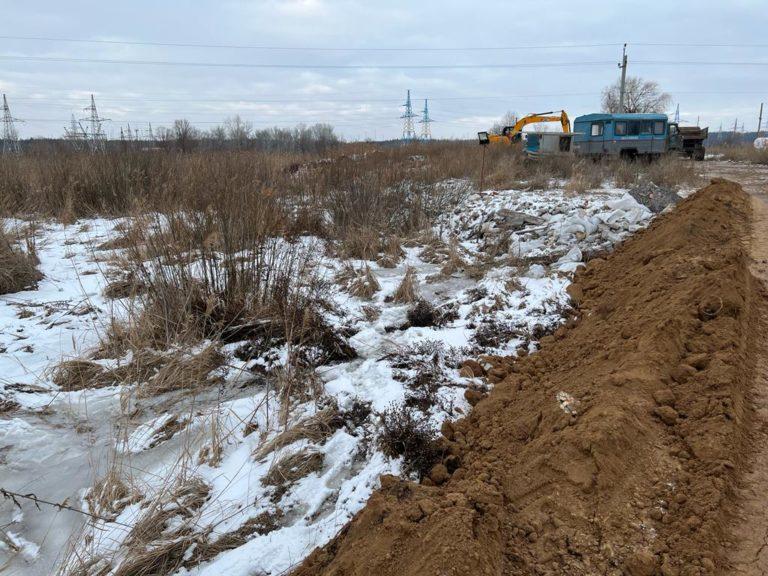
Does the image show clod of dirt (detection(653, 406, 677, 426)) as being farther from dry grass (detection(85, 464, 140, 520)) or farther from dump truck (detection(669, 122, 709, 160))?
dump truck (detection(669, 122, 709, 160))

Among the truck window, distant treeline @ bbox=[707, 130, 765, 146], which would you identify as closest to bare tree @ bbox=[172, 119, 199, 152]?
the truck window

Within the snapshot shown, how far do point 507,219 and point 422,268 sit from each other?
8.30 feet

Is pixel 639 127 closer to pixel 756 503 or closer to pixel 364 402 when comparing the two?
pixel 364 402

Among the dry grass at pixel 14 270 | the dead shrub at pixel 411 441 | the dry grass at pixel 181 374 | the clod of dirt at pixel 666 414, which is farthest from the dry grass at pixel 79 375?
the clod of dirt at pixel 666 414

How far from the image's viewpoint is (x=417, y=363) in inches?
173

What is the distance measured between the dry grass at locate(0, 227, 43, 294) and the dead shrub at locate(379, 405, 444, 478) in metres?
5.53

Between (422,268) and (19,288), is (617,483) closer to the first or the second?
(422,268)

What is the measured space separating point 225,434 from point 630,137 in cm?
2347

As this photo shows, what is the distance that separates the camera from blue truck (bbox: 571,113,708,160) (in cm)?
2159

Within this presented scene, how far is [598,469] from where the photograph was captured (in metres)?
2.26

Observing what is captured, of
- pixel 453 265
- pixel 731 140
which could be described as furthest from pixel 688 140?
pixel 453 265

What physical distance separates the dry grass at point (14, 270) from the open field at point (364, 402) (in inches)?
1.4

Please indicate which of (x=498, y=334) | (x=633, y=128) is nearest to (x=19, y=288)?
(x=498, y=334)

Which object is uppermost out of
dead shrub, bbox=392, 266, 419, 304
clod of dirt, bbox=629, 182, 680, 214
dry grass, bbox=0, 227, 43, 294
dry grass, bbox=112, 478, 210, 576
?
clod of dirt, bbox=629, 182, 680, 214
